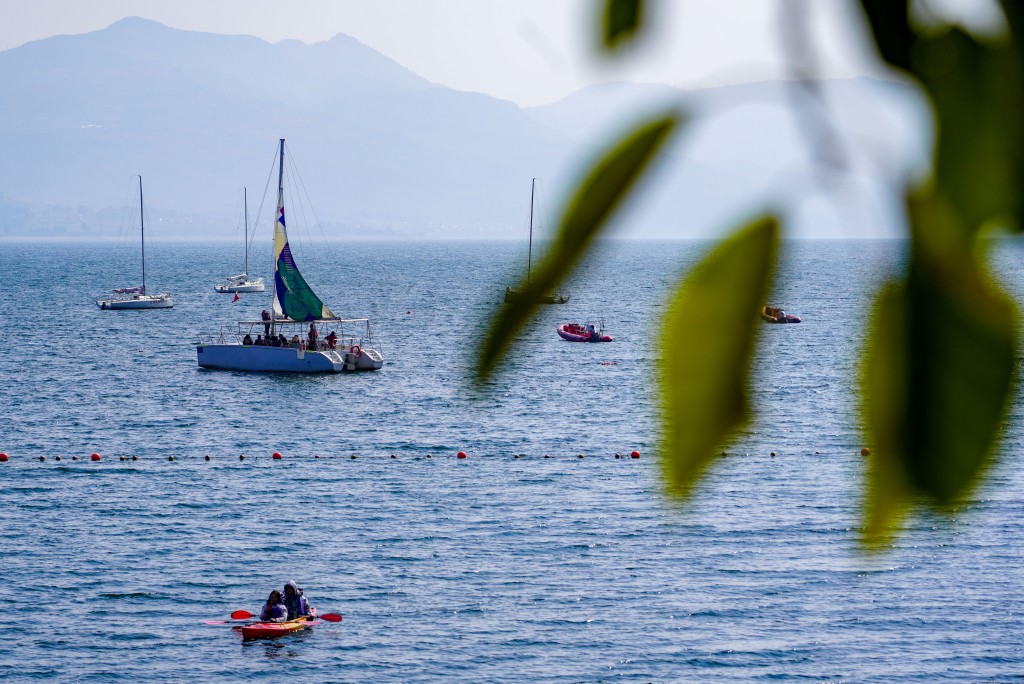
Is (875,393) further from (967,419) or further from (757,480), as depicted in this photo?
(757,480)

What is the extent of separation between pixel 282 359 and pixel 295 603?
5113 cm

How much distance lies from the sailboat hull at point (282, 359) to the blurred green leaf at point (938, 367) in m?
88.8

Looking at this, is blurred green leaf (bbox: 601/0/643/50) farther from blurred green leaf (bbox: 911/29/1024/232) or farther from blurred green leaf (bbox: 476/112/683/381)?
blurred green leaf (bbox: 911/29/1024/232)

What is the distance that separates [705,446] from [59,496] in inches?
2302

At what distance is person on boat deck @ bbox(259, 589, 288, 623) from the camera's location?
38.9 m

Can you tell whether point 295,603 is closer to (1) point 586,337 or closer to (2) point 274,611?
(2) point 274,611

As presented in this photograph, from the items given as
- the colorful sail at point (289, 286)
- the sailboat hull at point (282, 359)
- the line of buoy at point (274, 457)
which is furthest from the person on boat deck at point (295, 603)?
the sailboat hull at point (282, 359)

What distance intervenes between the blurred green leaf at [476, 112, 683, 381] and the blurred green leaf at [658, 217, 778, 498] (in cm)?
7

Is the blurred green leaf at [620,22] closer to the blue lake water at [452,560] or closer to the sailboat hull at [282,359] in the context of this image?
the blue lake water at [452,560]

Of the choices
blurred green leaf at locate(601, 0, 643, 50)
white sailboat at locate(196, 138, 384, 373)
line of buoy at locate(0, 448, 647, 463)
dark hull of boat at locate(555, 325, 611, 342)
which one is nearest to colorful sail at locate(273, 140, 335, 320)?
white sailboat at locate(196, 138, 384, 373)

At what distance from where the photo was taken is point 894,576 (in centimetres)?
4684

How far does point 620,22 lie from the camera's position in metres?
0.84

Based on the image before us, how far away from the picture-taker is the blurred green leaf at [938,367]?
0.73m

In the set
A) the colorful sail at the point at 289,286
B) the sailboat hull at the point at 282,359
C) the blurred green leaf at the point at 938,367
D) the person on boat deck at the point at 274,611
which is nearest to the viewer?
the blurred green leaf at the point at 938,367
